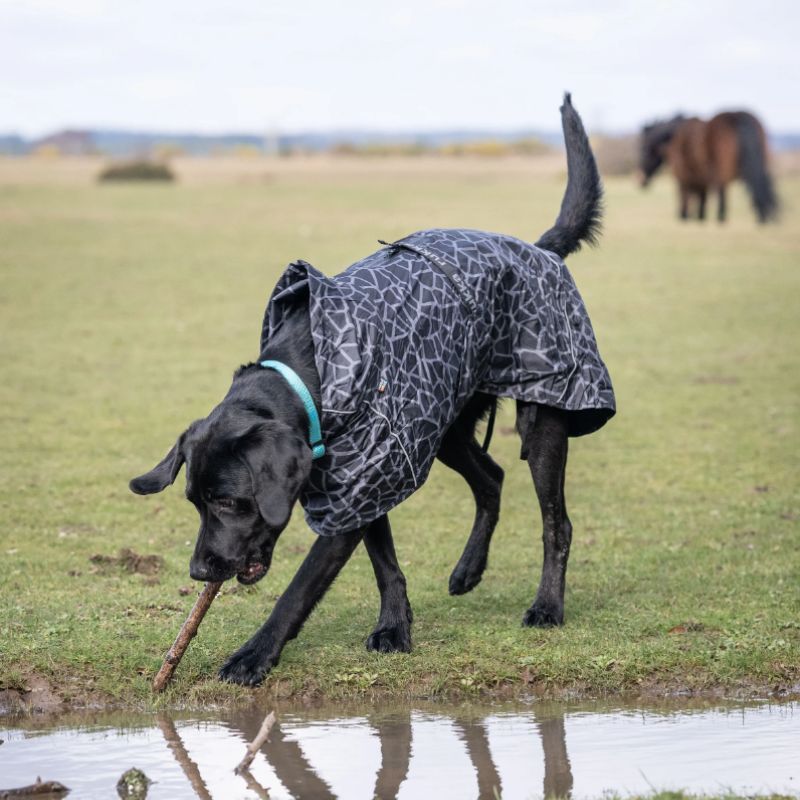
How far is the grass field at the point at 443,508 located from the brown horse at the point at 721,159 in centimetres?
441

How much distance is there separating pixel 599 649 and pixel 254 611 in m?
1.54

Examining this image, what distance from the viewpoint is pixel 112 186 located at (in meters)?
41.4

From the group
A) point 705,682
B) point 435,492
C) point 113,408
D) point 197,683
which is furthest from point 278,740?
point 113,408

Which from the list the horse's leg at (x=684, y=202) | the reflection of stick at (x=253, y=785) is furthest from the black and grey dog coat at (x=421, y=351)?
the horse's leg at (x=684, y=202)

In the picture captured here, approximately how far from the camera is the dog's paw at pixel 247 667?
545 cm

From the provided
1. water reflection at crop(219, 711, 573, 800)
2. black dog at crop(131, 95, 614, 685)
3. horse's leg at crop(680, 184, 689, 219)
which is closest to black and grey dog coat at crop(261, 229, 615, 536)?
black dog at crop(131, 95, 614, 685)

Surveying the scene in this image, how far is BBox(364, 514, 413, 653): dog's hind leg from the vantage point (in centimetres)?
580

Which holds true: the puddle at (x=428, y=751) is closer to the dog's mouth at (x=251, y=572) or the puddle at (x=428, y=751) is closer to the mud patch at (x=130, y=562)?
the dog's mouth at (x=251, y=572)

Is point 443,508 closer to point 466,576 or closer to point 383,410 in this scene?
point 466,576

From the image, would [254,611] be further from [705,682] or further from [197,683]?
[705,682]

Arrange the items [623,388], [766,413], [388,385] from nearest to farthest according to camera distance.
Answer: [388,385]
[766,413]
[623,388]

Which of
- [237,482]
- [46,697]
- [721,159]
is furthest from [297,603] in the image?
[721,159]

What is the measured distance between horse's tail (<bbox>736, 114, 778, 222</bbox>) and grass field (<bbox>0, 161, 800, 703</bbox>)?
168 inches

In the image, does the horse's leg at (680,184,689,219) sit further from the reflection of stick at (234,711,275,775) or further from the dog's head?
the reflection of stick at (234,711,275,775)
